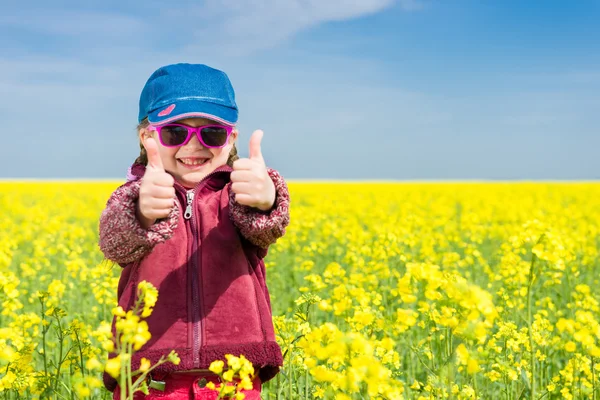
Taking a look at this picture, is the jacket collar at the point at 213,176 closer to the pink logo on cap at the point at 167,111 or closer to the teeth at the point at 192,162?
the teeth at the point at 192,162

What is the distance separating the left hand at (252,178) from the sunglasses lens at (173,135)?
1.45ft

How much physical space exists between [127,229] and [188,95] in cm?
60

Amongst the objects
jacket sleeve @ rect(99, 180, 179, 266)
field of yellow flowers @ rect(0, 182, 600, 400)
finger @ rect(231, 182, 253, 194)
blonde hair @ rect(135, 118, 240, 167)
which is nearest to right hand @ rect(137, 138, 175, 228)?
jacket sleeve @ rect(99, 180, 179, 266)

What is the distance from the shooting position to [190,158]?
2.48 meters

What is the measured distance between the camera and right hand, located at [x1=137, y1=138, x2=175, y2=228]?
80.9 inches

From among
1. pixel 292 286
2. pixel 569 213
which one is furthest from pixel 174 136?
pixel 569 213

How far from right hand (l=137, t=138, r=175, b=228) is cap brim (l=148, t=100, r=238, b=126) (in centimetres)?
36

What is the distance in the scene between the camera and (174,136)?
8.00 ft

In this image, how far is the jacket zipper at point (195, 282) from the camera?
237 centimetres

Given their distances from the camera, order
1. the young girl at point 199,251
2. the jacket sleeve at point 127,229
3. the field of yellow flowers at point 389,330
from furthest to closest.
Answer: the young girl at point 199,251 → the jacket sleeve at point 127,229 → the field of yellow flowers at point 389,330

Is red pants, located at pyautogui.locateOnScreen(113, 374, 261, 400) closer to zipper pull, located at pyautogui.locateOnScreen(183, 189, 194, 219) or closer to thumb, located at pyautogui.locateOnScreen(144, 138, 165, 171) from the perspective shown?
zipper pull, located at pyautogui.locateOnScreen(183, 189, 194, 219)

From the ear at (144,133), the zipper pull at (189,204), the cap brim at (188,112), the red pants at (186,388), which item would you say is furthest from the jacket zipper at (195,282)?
A: the ear at (144,133)

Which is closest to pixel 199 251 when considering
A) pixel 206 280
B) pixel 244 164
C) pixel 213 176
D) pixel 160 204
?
pixel 206 280

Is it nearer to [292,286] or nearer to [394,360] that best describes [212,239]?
[394,360]
